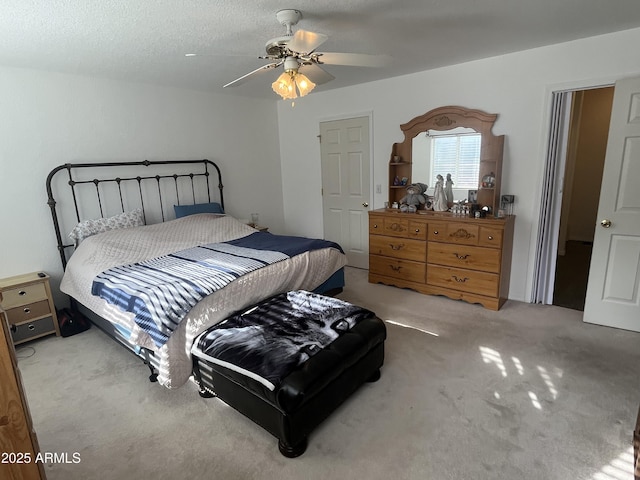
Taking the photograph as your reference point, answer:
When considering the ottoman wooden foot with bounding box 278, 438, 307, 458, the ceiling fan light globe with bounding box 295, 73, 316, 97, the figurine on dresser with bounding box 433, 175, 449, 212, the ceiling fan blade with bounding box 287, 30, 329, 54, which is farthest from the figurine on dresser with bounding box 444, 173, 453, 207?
the ottoman wooden foot with bounding box 278, 438, 307, 458

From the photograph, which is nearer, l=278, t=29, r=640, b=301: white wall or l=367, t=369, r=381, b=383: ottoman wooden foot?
l=367, t=369, r=381, b=383: ottoman wooden foot

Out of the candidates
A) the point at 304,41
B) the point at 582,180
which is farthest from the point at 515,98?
the point at 582,180

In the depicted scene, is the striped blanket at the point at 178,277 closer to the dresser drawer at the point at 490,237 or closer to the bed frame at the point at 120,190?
the bed frame at the point at 120,190

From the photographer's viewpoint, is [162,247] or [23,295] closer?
[23,295]

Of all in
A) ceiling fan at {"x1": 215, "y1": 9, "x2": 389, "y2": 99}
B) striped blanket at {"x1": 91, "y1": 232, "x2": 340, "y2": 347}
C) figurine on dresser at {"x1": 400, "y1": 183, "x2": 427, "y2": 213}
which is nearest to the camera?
ceiling fan at {"x1": 215, "y1": 9, "x2": 389, "y2": 99}

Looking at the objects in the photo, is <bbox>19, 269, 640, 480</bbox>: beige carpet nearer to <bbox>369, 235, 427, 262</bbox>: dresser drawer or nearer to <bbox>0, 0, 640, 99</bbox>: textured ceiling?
→ <bbox>369, 235, 427, 262</bbox>: dresser drawer

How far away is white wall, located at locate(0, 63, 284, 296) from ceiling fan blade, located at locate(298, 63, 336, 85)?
7.50 ft

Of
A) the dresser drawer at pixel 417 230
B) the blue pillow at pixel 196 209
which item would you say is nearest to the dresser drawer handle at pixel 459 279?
the dresser drawer at pixel 417 230

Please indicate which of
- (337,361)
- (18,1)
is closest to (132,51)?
(18,1)

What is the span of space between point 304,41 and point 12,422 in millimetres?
1990

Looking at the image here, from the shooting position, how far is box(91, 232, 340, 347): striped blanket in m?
2.14

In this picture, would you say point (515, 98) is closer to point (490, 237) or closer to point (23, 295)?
point (490, 237)

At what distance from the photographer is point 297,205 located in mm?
5336

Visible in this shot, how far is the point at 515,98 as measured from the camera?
3.30m
